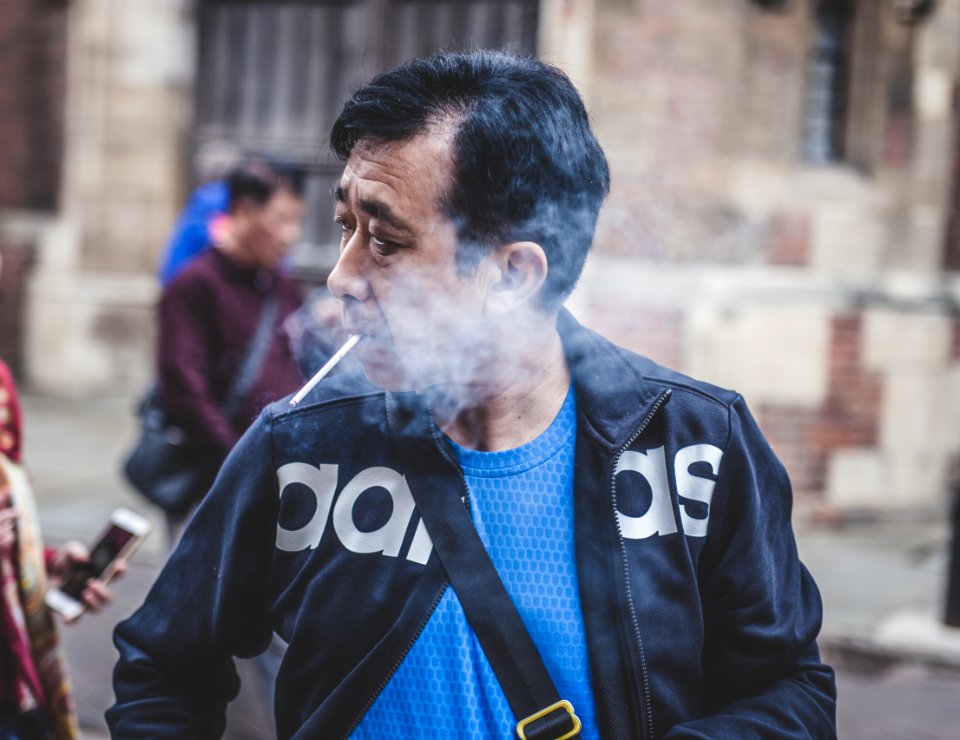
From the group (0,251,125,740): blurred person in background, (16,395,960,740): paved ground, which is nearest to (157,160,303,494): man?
(16,395,960,740): paved ground

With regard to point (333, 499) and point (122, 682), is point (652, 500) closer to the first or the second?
point (333, 499)

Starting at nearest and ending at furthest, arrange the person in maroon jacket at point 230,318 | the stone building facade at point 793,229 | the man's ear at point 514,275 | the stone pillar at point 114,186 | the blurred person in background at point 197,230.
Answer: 1. the man's ear at point 514,275
2. the person in maroon jacket at point 230,318
3. the blurred person in background at point 197,230
4. the stone building facade at point 793,229
5. the stone pillar at point 114,186

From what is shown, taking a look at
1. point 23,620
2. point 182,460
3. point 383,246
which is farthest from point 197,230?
point 383,246

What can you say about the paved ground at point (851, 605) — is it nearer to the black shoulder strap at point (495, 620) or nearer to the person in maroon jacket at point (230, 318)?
the person in maroon jacket at point (230, 318)

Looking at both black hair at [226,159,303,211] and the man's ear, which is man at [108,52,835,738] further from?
black hair at [226,159,303,211]

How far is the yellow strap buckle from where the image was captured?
1.48m

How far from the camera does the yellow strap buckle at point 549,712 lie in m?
1.48

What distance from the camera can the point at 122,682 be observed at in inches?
65.2

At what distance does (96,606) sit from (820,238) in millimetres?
5711

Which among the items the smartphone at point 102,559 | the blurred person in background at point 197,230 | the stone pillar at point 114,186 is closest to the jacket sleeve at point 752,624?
the smartphone at point 102,559

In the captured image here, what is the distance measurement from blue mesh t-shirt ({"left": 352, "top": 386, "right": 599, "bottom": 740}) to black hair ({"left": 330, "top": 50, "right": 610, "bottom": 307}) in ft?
1.02

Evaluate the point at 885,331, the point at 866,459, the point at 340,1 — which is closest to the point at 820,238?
the point at 885,331

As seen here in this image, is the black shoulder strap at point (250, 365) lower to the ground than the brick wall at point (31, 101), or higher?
lower

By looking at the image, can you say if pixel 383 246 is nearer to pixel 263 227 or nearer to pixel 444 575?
pixel 444 575
